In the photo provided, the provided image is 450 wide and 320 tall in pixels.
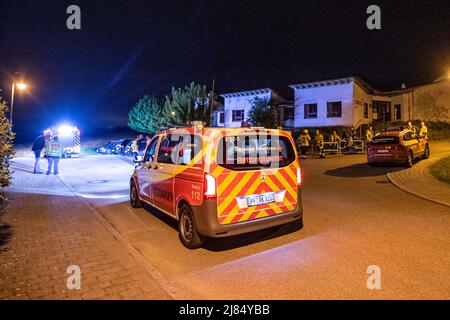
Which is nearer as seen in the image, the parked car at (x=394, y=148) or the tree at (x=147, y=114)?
the parked car at (x=394, y=148)

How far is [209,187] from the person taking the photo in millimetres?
4730

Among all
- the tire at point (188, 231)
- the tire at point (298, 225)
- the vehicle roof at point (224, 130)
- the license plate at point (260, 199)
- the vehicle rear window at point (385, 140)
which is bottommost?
the tire at point (298, 225)

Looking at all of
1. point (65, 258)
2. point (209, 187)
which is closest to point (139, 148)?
point (65, 258)

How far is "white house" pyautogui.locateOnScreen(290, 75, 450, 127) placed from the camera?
3153 centimetres

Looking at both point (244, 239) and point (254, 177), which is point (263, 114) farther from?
point (254, 177)

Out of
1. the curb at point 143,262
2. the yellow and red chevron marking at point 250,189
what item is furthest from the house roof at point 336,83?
the curb at point 143,262

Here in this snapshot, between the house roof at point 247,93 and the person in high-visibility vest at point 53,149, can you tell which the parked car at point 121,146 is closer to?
the house roof at point 247,93

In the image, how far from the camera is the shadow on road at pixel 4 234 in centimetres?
537

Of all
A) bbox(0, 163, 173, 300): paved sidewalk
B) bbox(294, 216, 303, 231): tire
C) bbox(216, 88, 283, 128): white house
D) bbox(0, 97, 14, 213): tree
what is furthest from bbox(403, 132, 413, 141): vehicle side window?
bbox(216, 88, 283, 128): white house

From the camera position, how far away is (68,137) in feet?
106

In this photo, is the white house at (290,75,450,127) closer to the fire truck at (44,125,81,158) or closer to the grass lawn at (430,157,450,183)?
the grass lawn at (430,157,450,183)

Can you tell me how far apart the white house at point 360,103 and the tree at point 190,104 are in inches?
510

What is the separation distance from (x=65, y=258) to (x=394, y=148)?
45.6 feet
